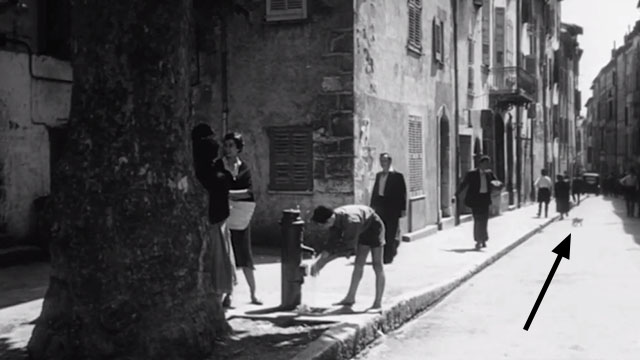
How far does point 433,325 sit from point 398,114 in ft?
28.7

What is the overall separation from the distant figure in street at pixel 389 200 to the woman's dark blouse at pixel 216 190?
4.49 metres

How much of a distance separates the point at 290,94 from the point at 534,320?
7.19 meters

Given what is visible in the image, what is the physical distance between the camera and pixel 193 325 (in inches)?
240

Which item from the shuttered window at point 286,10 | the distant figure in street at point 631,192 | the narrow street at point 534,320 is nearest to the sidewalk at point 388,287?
the narrow street at point 534,320

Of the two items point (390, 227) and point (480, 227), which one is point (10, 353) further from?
point (480, 227)

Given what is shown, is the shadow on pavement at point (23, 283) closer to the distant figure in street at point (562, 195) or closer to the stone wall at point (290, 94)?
the stone wall at point (290, 94)

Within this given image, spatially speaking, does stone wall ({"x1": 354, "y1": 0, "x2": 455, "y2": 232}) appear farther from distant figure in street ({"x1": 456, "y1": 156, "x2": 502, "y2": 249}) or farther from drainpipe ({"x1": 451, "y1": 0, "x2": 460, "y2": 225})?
distant figure in street ({"x1": 456, "y1": 156, "x2": 502, "y2": 249})

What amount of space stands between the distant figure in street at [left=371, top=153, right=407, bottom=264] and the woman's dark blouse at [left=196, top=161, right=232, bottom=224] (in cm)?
449

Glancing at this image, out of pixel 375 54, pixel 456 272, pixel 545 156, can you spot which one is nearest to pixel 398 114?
pixel 375 54

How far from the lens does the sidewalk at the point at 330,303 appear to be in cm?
666

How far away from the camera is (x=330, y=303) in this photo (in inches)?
336

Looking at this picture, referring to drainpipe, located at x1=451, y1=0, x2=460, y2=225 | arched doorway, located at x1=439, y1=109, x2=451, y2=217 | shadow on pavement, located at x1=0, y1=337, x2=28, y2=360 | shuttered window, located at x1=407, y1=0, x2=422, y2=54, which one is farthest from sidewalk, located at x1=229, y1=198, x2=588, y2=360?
shuttered window, located at x1=407, y1=0, x2=422, y2=54

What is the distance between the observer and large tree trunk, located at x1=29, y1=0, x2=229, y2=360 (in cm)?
593

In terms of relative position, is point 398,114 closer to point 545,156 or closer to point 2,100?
point 2,100
